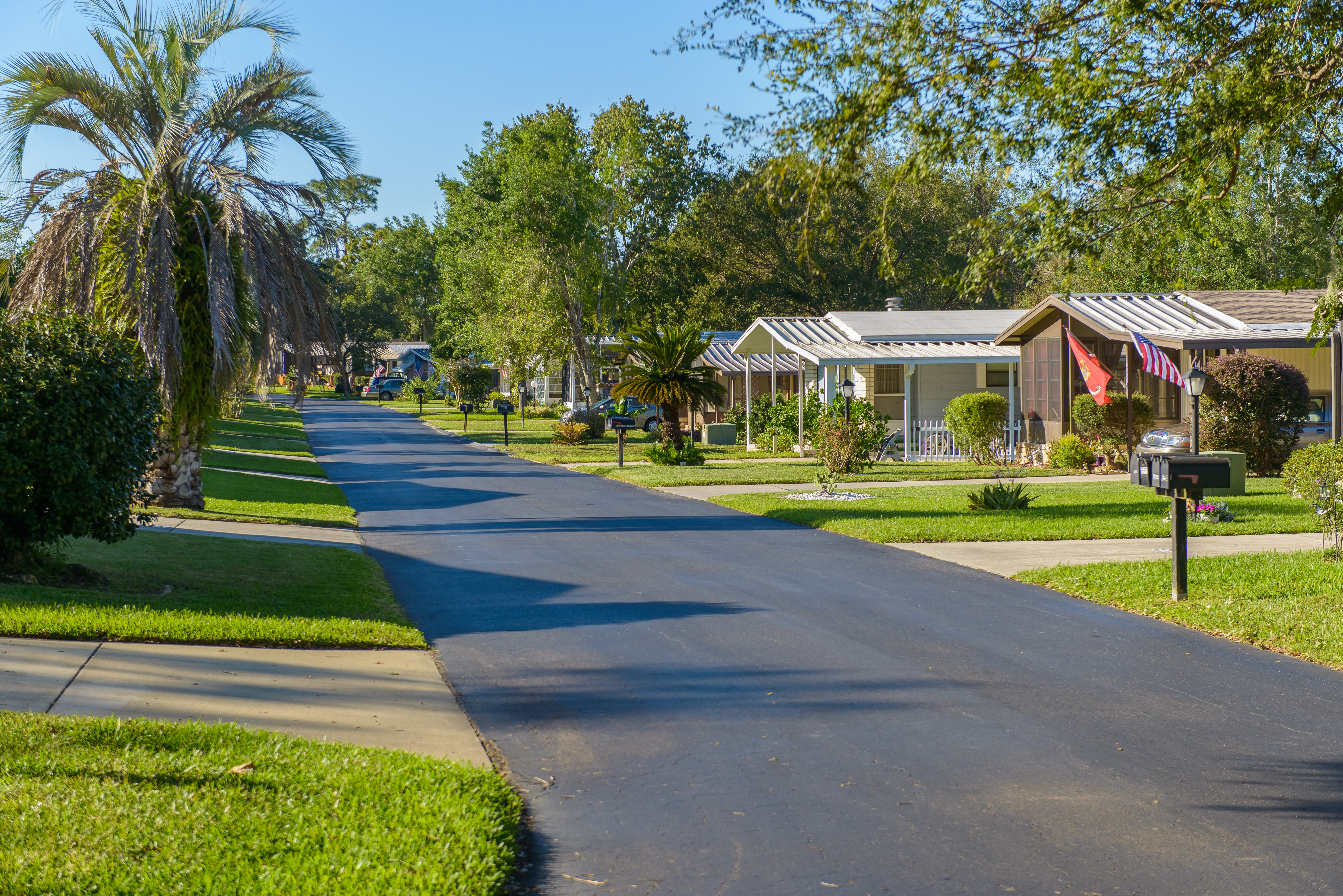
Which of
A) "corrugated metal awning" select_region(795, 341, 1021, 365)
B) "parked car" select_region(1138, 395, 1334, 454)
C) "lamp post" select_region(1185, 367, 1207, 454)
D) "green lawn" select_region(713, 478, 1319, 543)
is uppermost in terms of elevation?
"corrugated metal awning" select_region(795, 341, 1021, 365)

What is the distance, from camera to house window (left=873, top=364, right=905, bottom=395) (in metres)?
32.3

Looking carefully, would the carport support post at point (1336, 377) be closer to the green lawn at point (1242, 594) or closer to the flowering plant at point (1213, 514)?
the flowering plant at point (1213, 514)

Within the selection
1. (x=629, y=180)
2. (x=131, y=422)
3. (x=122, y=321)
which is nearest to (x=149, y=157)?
(x=122, y=321)

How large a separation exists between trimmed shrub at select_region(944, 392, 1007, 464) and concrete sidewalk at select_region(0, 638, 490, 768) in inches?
842

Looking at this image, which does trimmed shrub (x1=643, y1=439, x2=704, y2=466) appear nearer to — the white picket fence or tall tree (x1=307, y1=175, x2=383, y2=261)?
the white picket fence

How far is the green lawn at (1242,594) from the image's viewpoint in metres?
8.43

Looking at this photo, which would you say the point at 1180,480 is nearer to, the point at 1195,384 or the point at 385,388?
the point at 1195,384

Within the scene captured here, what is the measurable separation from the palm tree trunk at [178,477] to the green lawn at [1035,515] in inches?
323

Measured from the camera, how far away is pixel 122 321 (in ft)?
50.3

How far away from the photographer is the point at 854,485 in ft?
72.8

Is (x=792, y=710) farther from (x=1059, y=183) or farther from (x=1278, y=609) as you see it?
(x=1059, y=183)

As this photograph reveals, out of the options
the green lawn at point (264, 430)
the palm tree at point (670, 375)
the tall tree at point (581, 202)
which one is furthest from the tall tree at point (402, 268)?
the palm tree at point (670, 375)

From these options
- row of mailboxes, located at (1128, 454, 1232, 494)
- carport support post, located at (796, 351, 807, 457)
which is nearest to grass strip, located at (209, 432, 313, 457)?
carport support post, located at (796, 351, 807, 457)

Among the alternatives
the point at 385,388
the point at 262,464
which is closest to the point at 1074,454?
the point at 262,464
